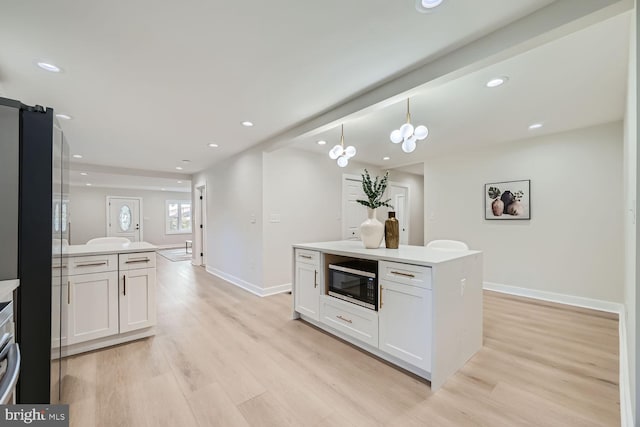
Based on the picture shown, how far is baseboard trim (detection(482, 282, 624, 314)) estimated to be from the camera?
133 inches

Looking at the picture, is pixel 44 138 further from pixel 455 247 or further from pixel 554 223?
pixel 554 223

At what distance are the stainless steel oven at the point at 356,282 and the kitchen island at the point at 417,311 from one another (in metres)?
0.01

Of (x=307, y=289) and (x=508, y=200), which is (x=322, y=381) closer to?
(x=307, y=289)

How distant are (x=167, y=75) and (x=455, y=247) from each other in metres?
3.12

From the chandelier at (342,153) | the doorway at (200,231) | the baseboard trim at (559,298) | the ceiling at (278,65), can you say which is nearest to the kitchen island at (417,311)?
the chandelier at (342,153)

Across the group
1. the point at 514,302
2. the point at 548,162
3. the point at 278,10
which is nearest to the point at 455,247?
the point at 514,302

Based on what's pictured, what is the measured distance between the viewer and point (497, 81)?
7.52 ft

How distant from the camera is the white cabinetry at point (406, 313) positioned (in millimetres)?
1870

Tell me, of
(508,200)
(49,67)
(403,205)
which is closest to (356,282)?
(49,67)

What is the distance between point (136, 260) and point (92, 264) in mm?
324

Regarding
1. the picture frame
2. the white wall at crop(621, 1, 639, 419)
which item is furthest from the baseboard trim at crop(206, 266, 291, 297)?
the white wall at crop(621, 1, 639, 419)

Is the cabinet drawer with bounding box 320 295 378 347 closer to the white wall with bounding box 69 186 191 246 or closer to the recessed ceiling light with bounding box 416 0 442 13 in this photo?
the recessed ceiling light with bounding box 416 0 442 13

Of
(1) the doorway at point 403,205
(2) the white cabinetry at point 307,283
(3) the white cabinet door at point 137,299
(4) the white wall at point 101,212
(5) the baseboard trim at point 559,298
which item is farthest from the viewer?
(4) the white wall at point 101,212

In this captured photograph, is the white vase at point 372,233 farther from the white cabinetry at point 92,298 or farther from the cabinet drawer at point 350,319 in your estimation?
the white cabinetry at point 92,298
